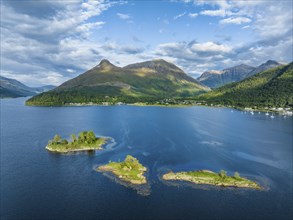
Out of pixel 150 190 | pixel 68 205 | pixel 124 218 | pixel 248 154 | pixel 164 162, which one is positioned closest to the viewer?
pixel 124 218

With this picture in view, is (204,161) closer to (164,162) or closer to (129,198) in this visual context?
(164,162)

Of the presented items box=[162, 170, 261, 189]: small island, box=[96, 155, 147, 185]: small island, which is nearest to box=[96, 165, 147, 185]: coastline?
box=[96, 155, 147, 185]: small island

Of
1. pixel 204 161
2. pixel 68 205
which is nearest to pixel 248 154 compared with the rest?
pixel 204 161

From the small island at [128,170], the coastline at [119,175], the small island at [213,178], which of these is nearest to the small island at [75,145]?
the small island at [128,170]

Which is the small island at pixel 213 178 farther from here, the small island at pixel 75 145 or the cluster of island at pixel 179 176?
the small island at pixel 75 145

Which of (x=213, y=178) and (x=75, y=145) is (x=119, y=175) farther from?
(x=75, y=145)

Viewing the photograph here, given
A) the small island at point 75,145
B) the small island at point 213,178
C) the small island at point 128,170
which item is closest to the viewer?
the small island at point 213,178
